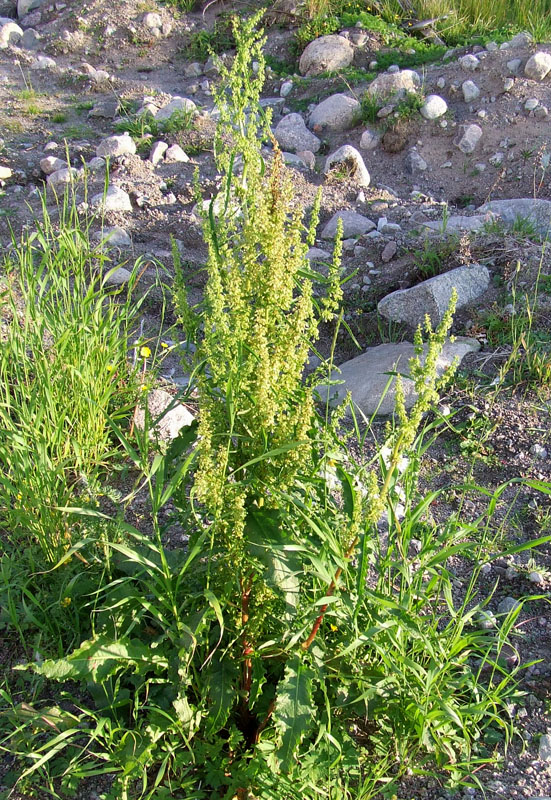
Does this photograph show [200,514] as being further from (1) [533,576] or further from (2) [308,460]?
(1) [533,576]

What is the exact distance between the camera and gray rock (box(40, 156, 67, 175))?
5965 millimetres

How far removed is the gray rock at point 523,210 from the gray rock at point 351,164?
44.0 inches

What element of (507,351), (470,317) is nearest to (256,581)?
(507,351)

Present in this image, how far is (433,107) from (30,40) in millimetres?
5262

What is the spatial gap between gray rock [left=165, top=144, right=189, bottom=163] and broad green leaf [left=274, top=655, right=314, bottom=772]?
5.32m

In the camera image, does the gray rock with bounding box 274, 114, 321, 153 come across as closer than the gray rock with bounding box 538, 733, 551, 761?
No

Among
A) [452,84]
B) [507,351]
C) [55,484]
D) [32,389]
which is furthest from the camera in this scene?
[452,84]

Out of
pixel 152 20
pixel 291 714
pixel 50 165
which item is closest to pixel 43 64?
pixel 152 20

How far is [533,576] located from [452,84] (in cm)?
558

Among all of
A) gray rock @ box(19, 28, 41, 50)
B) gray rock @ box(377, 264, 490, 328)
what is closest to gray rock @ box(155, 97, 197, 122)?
gray rock @ box(19, 28, 41, 50)

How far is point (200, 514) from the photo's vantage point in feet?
7.38

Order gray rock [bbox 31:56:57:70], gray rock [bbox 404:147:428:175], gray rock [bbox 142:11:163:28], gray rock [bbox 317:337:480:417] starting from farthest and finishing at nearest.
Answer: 1. gray rock [bbox 142:11:163:28]
2. gray rock [bbox 31:56:57:70]
3. gray rock [bbox 404:147:428:175]
4. gray rock [bbox 317:337:480:417]

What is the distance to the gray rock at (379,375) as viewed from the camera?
3785 mm

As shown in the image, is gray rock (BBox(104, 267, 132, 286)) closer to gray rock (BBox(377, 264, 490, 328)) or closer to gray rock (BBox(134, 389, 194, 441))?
gray rock (BBox(134, 389, 194, 441))
